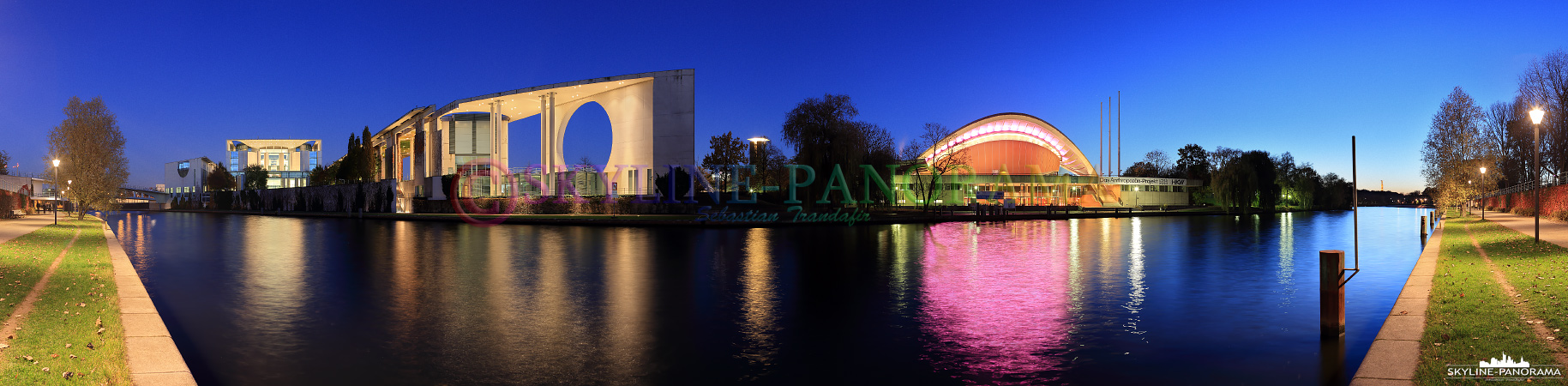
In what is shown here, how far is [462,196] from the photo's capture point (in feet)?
169

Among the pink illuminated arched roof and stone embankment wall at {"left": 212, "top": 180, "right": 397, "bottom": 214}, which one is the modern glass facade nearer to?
stone embankment wall at {"left": 212, "top": 180, "right": 397, "bottom": 214}

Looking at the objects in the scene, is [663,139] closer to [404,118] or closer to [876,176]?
[876,176]

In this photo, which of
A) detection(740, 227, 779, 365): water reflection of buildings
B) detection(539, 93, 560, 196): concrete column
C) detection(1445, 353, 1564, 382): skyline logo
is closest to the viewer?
detection(1445, 353, 1564, 382): skyline logo

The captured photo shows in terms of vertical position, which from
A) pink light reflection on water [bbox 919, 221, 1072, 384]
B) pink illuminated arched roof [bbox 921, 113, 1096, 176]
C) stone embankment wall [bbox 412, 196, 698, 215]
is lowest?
pink light reflection on water [bbox 919, 221, 1072, 384]

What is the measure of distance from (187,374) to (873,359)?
4.93 m

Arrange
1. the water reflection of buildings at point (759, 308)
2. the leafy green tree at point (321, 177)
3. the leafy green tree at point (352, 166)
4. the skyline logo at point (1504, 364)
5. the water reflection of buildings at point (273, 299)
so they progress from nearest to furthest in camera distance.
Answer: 1. the skyline logo at point (1504, 364)
2. the water reflection of buildings at point (759, 308)
3. the water reflection of buildings at point (273, 299)
4. the leafy green tree at point (352, 166)
5. the leafy green tree at point (321, 177)

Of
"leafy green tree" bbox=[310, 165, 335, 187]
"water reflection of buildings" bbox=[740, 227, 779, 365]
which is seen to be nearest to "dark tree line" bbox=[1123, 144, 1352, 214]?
"water reflection of buildings" bbox=[740, 227, 779, 365]

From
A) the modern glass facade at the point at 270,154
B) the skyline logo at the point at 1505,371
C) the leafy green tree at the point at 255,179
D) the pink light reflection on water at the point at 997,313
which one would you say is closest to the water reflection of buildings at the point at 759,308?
the pink light reflection on water at the point at 997,313

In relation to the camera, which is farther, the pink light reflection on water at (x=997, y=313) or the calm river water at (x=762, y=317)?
the pink light reflection on water at (x=997, y=313)

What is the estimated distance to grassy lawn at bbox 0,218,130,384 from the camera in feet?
18.2

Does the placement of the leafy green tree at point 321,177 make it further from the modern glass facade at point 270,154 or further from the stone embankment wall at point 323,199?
the modern glass facade at point 270,154

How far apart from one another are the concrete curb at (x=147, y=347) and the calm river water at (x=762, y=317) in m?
0.22

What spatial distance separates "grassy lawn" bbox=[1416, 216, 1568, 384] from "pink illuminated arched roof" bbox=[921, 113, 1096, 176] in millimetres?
73085

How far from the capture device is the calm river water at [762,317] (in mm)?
6129
